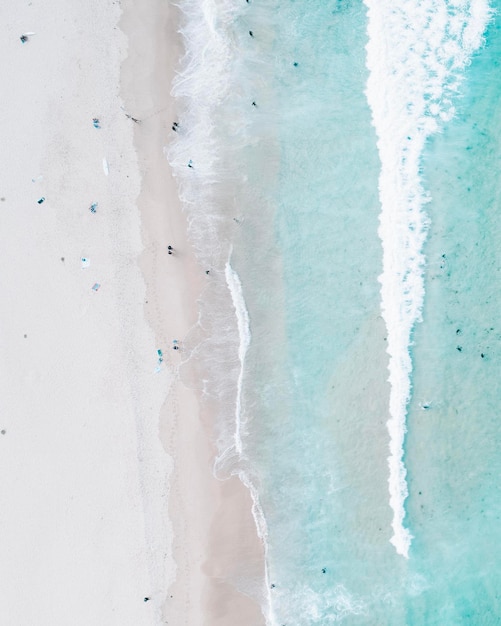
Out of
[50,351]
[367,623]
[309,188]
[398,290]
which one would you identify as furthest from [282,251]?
[367,623]

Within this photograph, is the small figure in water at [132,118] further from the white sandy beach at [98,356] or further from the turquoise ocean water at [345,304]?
the turquoise ocean water at [345,304]

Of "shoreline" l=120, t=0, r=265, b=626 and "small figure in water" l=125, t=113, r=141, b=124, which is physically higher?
"small figure in water" l=125, t=113, r=141, b=124

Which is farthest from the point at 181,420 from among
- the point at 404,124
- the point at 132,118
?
the point at 404,124

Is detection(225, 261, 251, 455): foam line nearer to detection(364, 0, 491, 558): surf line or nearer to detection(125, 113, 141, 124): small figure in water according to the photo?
detection(364, 0, 491, 558): surf line

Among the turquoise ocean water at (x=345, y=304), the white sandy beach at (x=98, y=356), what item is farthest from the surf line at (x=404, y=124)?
the white sandy beach at (x=98, y=356)

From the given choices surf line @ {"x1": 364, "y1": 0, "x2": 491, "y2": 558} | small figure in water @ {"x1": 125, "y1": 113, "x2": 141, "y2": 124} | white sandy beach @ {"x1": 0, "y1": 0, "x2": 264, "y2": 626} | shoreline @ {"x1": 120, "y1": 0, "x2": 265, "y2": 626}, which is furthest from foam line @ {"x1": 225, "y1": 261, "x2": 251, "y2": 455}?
small figure in water @ {"x1": 125, "y1": 113, "x2": 141, "y2": 124}

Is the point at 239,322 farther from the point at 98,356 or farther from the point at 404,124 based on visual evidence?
the point at 404,124

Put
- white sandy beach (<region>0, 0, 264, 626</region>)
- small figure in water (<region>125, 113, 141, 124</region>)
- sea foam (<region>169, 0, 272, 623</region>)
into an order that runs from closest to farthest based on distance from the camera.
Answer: white sandy beach (<region>0, 0, 264, 626</region>)
sea foam (<region>169, 0, 272, 623</region>)
small figure in water (<region>125, 113, 141, 124</region>)
